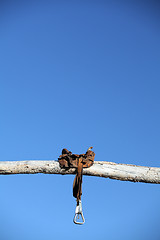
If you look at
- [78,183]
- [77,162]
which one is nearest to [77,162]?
[77,162]

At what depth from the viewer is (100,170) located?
3148mm

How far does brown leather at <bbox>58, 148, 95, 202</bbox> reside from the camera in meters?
3.04

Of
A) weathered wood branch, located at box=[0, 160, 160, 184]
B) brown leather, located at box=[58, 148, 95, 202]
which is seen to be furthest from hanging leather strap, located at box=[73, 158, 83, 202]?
weathered wood branch, located at box=[0, 160, 160, 184]

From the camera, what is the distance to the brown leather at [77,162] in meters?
3.04

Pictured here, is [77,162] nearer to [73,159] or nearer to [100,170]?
[73,159]

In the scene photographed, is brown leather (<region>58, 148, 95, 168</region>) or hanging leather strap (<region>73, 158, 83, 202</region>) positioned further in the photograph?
brown leather (<region>58, 148, 95, 168</region>)

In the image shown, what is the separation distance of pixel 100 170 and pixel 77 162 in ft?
1.32

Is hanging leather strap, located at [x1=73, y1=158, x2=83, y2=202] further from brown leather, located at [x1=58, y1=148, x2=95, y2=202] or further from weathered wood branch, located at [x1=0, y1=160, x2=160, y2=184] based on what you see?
weathered wood branch, located at [x1=0, y1=160, x2=160, y2=184]

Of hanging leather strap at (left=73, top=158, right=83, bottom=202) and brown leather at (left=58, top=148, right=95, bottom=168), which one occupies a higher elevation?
brown leather at (left=58, top=148, right=95, bottom=168)

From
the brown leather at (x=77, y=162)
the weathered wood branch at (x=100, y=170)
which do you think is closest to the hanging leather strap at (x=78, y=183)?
the brown leather at (x=77, y=162)

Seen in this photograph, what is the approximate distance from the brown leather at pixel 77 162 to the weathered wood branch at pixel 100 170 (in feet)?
0.30

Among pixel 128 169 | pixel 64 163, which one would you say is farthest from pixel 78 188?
pixel 128 169

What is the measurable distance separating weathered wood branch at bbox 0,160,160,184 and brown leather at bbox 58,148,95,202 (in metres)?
0.09

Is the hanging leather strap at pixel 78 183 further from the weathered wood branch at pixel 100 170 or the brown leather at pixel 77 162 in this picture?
the weathered wood branch at pixel 100 170
